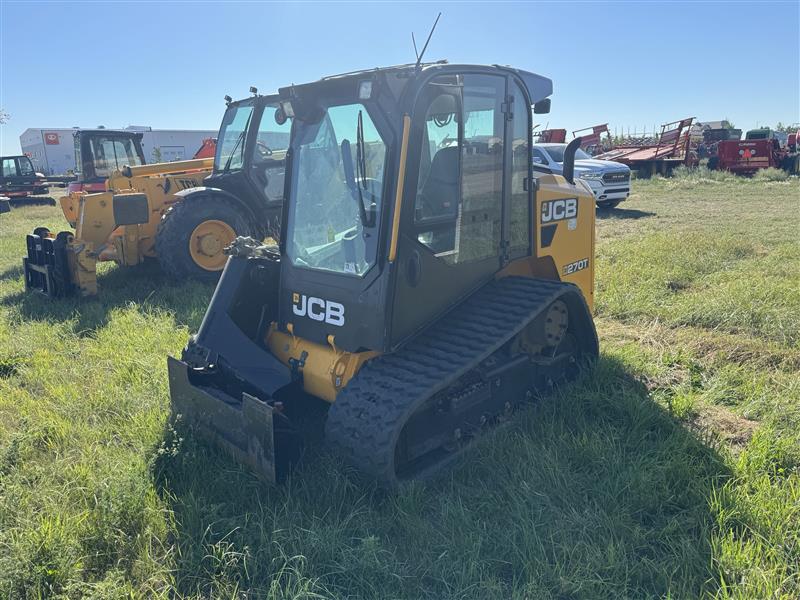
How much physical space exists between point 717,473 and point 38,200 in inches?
1044

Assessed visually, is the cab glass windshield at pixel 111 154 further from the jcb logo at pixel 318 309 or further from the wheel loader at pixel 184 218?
the jcb logo at pixel 318 309

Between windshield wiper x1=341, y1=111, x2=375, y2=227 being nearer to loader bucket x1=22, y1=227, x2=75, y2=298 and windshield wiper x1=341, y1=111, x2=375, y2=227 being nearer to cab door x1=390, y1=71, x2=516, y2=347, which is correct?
cab door x1=390, y1=71, x2=516, y2=347

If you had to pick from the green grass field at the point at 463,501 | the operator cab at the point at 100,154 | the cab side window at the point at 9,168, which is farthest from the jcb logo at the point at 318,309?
the cab side window at the point at 9,168

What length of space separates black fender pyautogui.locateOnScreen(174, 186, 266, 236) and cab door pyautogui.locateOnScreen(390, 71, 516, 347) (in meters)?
4.92

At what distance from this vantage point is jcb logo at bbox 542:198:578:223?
13.6ft

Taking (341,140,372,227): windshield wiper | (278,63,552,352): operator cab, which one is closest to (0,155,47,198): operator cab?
(278,63,552,352): operator cab

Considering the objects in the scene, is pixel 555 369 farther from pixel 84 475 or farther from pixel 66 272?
pixel 66 272

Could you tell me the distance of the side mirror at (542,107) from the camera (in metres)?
4.16

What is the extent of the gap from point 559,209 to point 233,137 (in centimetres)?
519

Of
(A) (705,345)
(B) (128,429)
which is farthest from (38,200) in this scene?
(A) (705,345)

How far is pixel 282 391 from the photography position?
11.5ft

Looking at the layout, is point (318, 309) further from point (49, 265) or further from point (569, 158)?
point (49, 265)

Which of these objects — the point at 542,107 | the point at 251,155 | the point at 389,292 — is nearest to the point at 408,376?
the point at 389,292

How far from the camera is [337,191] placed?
11.1 ft
